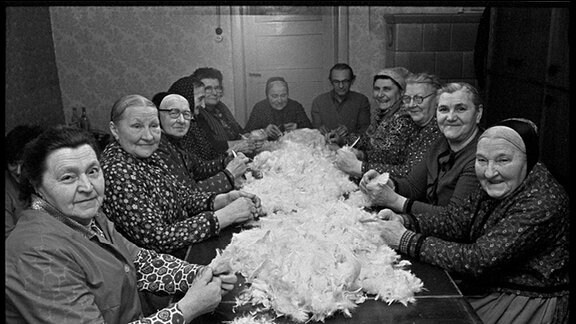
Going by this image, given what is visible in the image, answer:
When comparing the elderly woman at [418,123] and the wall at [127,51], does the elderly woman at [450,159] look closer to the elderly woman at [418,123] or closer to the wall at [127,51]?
the elderly woman at [418,123]

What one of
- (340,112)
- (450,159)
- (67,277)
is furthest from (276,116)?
(67,277)

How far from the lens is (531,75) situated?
272 cm

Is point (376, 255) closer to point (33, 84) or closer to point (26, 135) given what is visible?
point (26, 135)

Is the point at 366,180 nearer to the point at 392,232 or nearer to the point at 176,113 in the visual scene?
the point at 392,232

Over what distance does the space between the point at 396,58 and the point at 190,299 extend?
1.72 meters

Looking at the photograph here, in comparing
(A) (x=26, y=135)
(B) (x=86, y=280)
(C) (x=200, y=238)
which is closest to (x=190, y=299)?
(B) (x=86, y=280)

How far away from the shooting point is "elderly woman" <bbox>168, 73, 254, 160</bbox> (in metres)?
2.05

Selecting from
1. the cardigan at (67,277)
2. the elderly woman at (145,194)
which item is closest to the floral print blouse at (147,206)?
the elderly woman at (145,194)

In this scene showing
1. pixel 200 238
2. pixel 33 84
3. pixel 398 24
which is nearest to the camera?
pixel 200 238

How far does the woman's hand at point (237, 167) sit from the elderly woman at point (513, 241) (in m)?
0.81

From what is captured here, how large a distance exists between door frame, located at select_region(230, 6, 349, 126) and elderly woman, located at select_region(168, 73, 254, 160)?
0.06m

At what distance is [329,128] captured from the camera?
249cm

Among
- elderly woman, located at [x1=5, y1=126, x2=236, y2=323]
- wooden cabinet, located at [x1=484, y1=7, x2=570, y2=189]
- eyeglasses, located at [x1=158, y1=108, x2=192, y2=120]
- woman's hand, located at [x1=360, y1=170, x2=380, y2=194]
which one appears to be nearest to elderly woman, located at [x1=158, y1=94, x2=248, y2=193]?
eyeglasses, located at [x1=158, y1=108, x2=192, y2=120]

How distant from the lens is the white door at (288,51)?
1.98 meters
